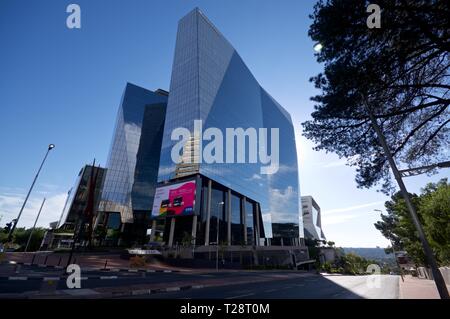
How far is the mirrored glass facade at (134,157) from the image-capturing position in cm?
8512

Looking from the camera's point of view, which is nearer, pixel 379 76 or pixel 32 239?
pixel 379 76

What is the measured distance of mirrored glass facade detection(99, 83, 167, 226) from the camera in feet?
279

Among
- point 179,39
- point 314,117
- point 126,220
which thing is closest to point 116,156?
point 126,220

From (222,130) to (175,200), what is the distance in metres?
27.0

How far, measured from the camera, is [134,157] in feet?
304

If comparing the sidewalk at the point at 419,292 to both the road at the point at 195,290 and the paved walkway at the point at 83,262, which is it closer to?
the road at the point at 195,290

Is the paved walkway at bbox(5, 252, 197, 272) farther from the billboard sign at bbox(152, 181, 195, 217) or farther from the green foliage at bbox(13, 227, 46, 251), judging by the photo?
the green foliage at bbox(13, 227, 46, 251)

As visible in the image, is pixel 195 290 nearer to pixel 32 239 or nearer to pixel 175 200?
pixel 175 200

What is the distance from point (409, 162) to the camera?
12250mm

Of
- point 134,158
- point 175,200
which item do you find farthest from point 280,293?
point 134,158

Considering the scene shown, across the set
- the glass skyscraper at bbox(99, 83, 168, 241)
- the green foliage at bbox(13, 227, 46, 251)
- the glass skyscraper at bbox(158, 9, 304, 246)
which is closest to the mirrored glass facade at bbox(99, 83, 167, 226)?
the glass skyscraper at bbox(99, 83, 168, 241)

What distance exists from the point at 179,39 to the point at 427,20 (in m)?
89.7

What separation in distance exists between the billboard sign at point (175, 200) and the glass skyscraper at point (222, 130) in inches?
95.4

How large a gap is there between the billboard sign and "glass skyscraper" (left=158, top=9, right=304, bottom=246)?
242cm
